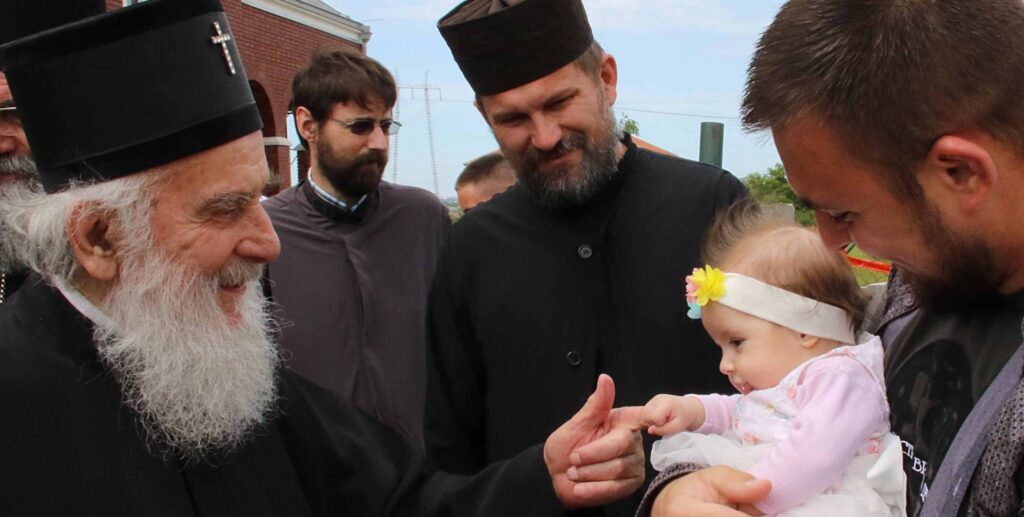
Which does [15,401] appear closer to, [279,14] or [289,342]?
[289,342]

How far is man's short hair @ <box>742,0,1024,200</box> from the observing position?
1400 millimetres

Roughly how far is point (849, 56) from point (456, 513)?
5.17ft

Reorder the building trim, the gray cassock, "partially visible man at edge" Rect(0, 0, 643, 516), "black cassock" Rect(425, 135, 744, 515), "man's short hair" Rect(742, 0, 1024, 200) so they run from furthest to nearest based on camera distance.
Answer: the building trim < the gray cassock < "black cassock" Rect(425, 135, 744, 515) < "partially visible man at edge" Rect(0, 0, 643, 516) < "man's short hair" Rect(742, 0, 1024, 200)

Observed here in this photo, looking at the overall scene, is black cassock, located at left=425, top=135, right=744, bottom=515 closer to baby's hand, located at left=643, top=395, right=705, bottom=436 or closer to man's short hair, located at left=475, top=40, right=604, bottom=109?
man's short hair, located at left=475, top=40, right=604, bottom=109

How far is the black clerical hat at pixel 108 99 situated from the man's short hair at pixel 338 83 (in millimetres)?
2750

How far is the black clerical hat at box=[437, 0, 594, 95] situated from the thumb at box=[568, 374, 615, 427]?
1.22 m

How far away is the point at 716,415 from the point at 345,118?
3209mm

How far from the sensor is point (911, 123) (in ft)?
4.77

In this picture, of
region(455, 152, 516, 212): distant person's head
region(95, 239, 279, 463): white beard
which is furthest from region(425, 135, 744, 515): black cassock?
region(455, 152, 516, 212): distant person's head

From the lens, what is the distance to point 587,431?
7.35ft

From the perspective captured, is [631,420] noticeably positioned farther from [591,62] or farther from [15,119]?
[15,119]

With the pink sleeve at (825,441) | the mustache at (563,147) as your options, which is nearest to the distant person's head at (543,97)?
the mustache at (563,147)

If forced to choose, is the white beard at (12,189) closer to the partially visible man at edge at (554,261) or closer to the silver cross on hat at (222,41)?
the silver cross on hat at (222,41)

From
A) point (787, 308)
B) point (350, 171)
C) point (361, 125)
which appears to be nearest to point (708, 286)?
point (787, 308)
